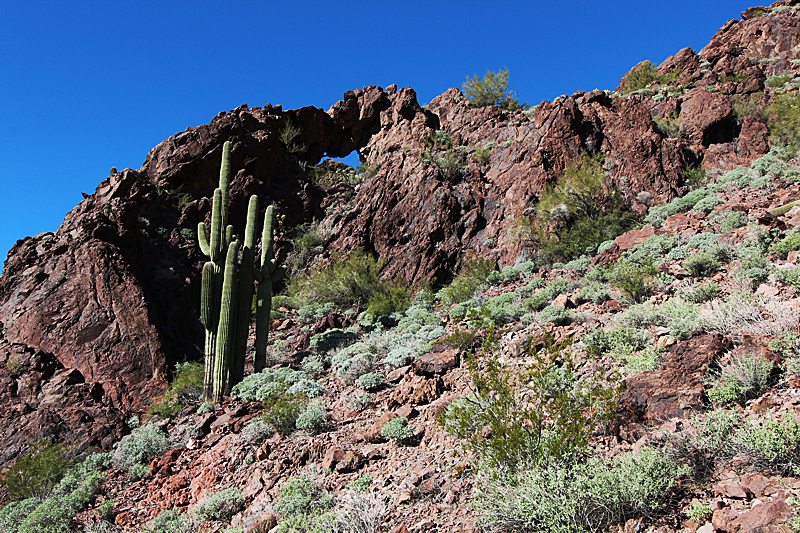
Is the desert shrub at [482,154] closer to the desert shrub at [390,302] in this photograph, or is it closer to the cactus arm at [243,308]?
the desert shrub at [390,302]

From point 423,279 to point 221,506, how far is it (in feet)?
32.6

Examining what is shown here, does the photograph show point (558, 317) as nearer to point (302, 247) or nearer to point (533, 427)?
point (533, 427)

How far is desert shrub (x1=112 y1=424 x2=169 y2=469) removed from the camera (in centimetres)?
836

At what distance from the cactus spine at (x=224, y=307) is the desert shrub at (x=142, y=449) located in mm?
1473

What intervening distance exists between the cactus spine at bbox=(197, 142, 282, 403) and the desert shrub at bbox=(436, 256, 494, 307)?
15.7ft

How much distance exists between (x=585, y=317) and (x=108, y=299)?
11682mm

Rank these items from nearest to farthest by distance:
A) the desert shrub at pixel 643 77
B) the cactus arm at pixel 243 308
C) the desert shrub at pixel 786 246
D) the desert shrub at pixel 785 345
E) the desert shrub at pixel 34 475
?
the desert shrub at pixel 785 345 → the desert shrub at pixel 786 246 → the desert shrub at pixel 34 475 → the cactus arm at pixel 243 308 → the desert shrub at pixel 643 77

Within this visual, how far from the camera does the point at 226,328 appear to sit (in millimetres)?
10539

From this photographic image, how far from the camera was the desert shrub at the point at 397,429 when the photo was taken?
6.48 metres

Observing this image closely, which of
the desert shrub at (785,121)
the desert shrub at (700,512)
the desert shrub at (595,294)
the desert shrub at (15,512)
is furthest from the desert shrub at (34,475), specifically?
the desert shrub at (785,121)

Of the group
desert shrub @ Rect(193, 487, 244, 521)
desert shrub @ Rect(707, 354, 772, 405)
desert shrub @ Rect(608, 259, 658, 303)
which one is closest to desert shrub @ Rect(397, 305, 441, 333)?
desert shrub @ Rect(608, 259, 658, 303)

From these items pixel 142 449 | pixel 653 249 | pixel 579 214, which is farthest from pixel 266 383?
pixel 579 214

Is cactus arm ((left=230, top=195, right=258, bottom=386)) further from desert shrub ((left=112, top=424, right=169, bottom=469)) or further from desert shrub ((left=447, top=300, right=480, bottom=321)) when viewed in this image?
desert shrub ((left=447, top=300, right=480, bottom=321))

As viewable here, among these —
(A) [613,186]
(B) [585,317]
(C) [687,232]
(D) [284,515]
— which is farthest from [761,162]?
(D) [284,515]
